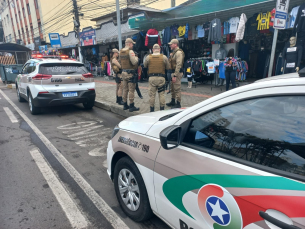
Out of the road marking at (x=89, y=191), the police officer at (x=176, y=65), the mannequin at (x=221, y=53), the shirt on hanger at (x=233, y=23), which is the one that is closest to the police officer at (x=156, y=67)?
the police officer at (x=176, y=65)

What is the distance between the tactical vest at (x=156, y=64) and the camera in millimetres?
5727

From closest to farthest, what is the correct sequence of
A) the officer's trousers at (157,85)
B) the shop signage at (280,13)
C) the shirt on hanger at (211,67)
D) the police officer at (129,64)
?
1. the shop signage at (280,13)
2. the officer's trousers at (157,85)
3. the police officer at (129,64)
4. the shirt on hanger at (211,67)

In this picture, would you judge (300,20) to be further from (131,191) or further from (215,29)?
(131,191)

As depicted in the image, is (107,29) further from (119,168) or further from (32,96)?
(119,168)

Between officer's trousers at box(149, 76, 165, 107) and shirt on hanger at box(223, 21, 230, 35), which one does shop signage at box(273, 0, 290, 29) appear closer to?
officer's trousers at box(149, 76, 165, 107)

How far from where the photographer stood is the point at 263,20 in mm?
7859

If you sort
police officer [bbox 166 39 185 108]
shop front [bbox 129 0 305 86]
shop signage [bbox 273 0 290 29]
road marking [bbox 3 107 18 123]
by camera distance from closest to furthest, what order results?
shop signage [bbox 273 0 290 29] → police officer [bbox 166 39 185 108] → road marking [bbox 3 107 18 123] → shop front [bbox 129 0 305 86]

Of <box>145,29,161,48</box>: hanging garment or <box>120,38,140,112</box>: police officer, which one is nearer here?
<box>120,38,140,112</box>: police officer

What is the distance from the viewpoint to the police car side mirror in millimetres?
1795

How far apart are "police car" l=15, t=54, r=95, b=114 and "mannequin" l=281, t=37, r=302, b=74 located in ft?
21.1

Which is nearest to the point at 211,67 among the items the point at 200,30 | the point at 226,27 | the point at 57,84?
the point at 226,27

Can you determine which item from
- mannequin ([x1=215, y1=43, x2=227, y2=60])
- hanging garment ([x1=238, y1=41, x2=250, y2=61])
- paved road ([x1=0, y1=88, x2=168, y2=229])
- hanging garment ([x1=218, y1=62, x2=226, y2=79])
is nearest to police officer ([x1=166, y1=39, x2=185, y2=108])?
paved road ([x1=0, y1=88, x2=168, y2=229])

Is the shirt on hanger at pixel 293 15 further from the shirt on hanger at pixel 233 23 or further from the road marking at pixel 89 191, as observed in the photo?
the road marking at pixel 89 191

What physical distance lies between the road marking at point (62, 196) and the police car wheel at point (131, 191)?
49 centimetres
